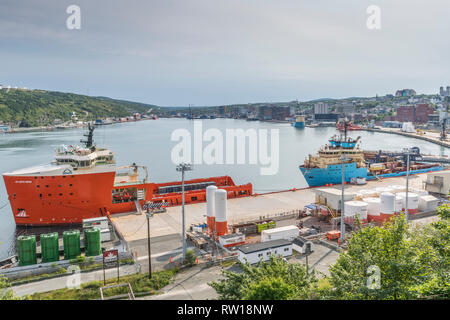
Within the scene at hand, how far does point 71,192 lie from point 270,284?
19838 mm

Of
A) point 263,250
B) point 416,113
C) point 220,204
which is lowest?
point 263,250

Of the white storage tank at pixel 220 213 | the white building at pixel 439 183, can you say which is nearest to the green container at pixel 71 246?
the white storage tank at pixel 220 213

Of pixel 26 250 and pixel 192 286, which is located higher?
pixel 26 250

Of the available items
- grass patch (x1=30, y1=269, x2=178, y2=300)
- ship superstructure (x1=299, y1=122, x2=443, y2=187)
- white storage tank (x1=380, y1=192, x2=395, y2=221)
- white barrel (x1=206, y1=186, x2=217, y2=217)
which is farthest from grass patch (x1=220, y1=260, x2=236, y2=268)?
ship superstructure (x1=299, y1=122, x2=443, y2=187)

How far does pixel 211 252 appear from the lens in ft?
54.2

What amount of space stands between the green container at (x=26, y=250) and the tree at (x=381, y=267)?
14883mm

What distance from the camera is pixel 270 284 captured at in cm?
676

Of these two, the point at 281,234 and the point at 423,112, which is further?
the point at 423,112

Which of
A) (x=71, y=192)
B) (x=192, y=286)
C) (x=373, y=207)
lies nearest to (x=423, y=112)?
(x=373, y=207)

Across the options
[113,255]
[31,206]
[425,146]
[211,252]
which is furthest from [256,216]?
[425,146]

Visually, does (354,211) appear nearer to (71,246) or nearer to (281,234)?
(281,234)
